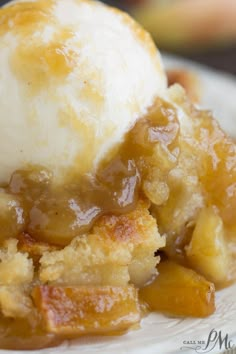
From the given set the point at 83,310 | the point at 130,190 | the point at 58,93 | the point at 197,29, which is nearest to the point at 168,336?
the point at 83,310

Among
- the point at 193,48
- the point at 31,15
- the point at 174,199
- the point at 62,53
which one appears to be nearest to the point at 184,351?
the point at 174,199

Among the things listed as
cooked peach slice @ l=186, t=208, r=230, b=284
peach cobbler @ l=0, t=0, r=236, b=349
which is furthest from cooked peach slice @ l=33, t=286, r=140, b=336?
cooked peach slice @ l=186, t=208, r=230, b=284

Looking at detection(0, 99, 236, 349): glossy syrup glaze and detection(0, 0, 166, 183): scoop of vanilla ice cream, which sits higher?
detection(0, 0, 166, 183): scoop of vanilla ice cream

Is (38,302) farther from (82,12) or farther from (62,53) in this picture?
(82,12)

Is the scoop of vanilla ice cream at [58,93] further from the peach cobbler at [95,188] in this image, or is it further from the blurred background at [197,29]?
the blurred background at [197,29]

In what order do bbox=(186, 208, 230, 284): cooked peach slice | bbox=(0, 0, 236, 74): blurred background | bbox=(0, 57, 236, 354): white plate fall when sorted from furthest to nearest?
bbox=(0, 0, 236, 74): blurred background, bbox=(186, 208, 230, 284): cooked peach slice, bbox=(0, 57, 236, 354): white plate

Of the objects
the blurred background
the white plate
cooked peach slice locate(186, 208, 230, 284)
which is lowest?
the blurred background

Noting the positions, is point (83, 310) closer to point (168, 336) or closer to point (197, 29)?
point (168, 336)

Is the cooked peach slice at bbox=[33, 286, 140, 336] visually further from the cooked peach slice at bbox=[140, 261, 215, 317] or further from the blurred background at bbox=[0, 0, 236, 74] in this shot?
the blurred background at bbox=[0, 0, 236, 74]
